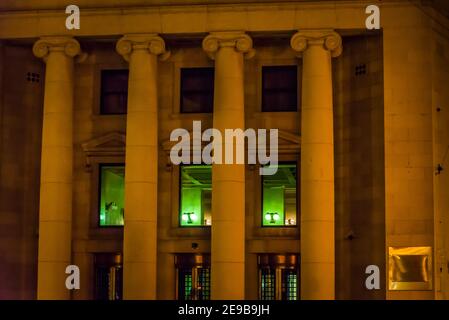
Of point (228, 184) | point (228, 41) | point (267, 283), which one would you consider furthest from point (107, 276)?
point (228, 41)

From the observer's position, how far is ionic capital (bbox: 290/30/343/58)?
3831cm

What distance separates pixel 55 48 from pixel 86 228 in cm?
705

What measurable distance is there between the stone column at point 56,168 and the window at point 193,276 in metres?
4.26

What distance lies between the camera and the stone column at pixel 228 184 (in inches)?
1480

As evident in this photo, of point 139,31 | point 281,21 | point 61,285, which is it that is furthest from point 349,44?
point 61,285

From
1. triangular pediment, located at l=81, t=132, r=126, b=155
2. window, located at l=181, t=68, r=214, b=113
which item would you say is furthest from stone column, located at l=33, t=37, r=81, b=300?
window, located at l=181, t=68, r=214, b=113

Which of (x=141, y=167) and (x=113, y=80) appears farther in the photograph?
(x=113, y=80)

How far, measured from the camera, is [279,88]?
40.6 meters

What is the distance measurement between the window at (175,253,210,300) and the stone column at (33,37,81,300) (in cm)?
426

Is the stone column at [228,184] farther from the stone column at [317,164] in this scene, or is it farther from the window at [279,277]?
the stone column at [317,164]

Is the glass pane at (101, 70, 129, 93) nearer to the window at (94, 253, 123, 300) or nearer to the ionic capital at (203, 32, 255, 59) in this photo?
the ionic capital at (203, 32, 255, 59)

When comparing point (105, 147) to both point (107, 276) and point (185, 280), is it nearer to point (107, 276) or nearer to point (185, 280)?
point (107, 276)

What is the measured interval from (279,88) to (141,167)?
6.39m

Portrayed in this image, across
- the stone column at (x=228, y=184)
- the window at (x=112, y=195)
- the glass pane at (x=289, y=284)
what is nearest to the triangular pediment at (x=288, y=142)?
the stone column at (x=228, y=184)
